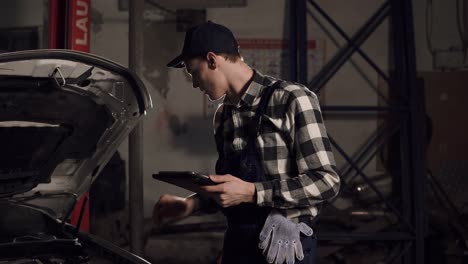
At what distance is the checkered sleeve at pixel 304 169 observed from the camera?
199 cm

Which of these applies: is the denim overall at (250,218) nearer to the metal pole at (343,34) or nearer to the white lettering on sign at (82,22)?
the white lettering on sign at (82,22)

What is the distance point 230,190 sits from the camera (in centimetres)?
198

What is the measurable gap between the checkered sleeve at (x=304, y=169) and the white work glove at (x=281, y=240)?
0.05 metres

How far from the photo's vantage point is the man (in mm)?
2000

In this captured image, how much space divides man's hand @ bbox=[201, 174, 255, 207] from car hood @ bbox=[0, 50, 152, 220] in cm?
34

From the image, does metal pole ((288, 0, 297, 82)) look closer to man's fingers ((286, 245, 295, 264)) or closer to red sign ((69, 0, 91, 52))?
red sign ((69, 0, 91, 52))

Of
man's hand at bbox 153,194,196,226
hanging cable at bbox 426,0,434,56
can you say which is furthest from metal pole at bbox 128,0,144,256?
man's hand at bbox 153,194,196,226

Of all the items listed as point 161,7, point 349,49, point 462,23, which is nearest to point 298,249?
point 349,49

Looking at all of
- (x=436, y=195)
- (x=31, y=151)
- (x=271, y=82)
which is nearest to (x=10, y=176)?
(x=31, y=151)

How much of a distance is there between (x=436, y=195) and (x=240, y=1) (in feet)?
6.71

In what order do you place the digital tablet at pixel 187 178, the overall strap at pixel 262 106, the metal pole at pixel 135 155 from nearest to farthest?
1. the digital tablet at pixel 187 178
2. the overall strap at pixel 262 106
3. the metal pole at pixel 135 155

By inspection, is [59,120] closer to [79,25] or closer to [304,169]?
[304,169]

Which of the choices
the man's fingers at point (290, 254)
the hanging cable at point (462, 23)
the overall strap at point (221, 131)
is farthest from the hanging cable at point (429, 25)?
the man's fingers at point (290, 254)

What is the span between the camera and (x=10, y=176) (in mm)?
2031
